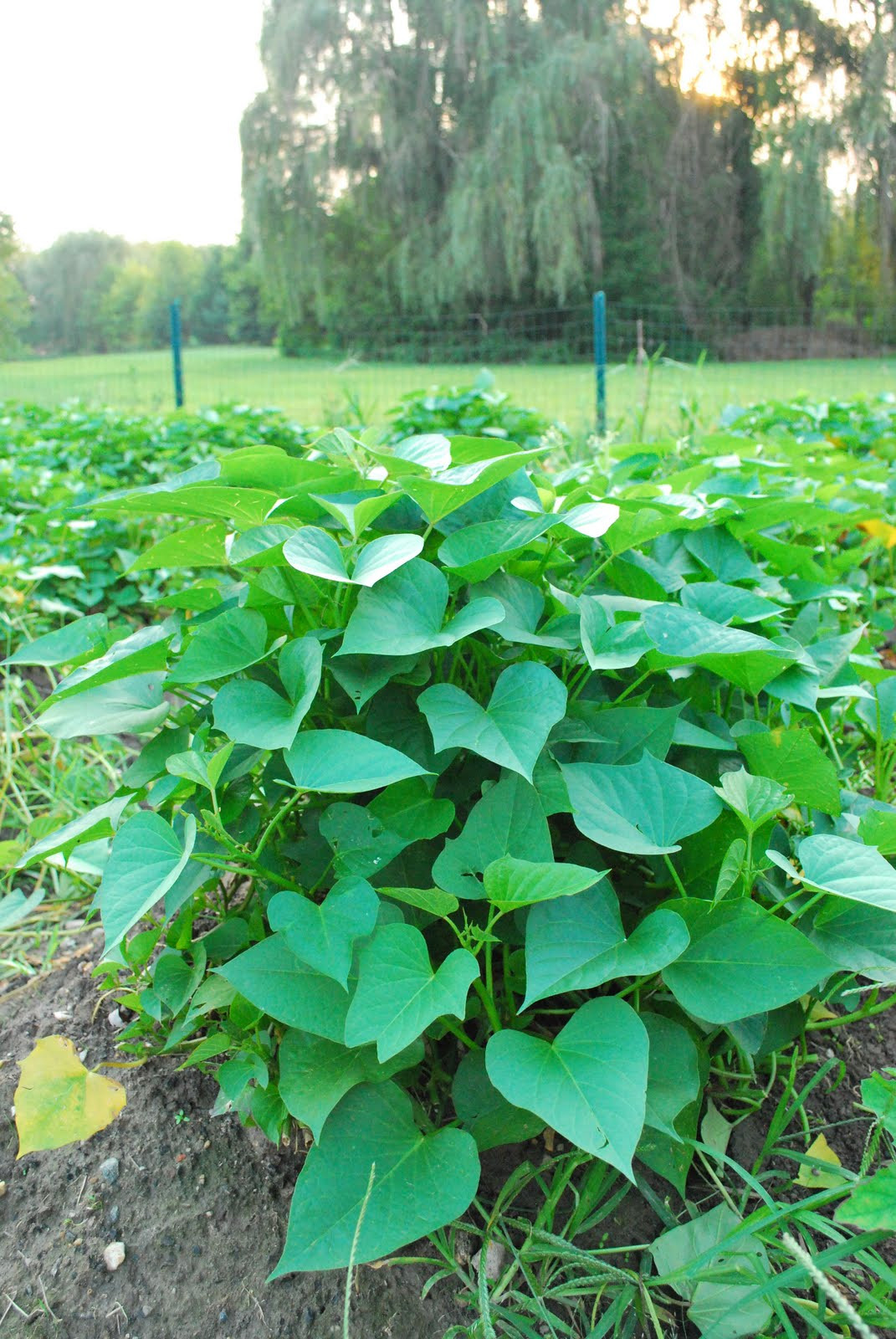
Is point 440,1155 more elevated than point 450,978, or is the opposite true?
point 450,978

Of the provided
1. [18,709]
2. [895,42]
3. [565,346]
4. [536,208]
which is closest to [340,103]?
[536,208]

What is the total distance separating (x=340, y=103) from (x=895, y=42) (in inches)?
404

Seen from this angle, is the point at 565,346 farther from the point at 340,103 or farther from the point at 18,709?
the point at 18,709

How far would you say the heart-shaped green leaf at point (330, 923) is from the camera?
748 millimetres

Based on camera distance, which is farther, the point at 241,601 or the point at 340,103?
the point at 340,103

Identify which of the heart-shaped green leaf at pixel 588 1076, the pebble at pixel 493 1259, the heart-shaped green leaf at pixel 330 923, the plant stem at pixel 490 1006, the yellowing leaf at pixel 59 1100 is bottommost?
the pebble at pixel 493 1259

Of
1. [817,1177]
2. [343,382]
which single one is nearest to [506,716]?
[817,1177]

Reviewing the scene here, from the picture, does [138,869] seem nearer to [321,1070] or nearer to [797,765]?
[321,1070]

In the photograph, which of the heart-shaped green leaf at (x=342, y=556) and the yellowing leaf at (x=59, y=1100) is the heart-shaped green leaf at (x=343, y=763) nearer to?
the heart-shaped green leaf at (x=342, y=556)

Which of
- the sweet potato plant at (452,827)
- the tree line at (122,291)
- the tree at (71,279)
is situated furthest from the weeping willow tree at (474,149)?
the tree at (71,279)

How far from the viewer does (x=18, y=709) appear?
7.36ft

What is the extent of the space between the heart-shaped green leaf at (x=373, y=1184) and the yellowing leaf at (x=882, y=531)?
6.05 feet

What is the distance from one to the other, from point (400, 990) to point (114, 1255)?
479 mm

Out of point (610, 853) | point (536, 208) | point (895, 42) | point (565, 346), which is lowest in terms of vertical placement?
point (610, 853)
